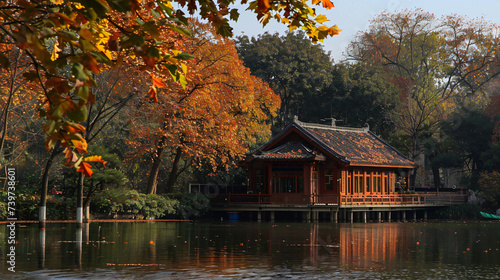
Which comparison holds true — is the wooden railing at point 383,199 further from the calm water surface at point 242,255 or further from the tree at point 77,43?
the tree at point 77,43

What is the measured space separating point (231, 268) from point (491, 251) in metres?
11.2

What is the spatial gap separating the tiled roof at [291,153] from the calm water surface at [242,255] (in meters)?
14.5

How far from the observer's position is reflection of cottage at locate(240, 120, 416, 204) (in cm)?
4453

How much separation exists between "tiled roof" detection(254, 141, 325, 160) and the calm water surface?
14516mm

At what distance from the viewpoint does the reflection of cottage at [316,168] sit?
44531 mm

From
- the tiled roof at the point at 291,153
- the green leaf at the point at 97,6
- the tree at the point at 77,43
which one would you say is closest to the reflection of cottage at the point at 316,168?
the tiled roof at the point at 291,153

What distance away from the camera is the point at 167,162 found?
5519 centimetres

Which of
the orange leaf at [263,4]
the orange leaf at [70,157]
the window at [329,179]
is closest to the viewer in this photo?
the orange leaf at [70,157]

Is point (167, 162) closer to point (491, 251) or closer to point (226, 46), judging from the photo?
point (226, 46)

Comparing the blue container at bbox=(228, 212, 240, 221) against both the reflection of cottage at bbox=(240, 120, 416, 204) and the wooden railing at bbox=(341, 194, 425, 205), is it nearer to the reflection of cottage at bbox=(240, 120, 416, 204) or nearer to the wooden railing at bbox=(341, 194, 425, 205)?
the reflection of cottage at bbox=(240, 120, 416, 204)

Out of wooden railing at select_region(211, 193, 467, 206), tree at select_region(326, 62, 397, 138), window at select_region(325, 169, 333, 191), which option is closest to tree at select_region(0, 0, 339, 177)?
wooden railing at select_region(211, 193, 467, 206)

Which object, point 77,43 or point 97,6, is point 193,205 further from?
point 97,6

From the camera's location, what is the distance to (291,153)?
44.8 m

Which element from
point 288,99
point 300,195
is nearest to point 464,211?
point 300,195
